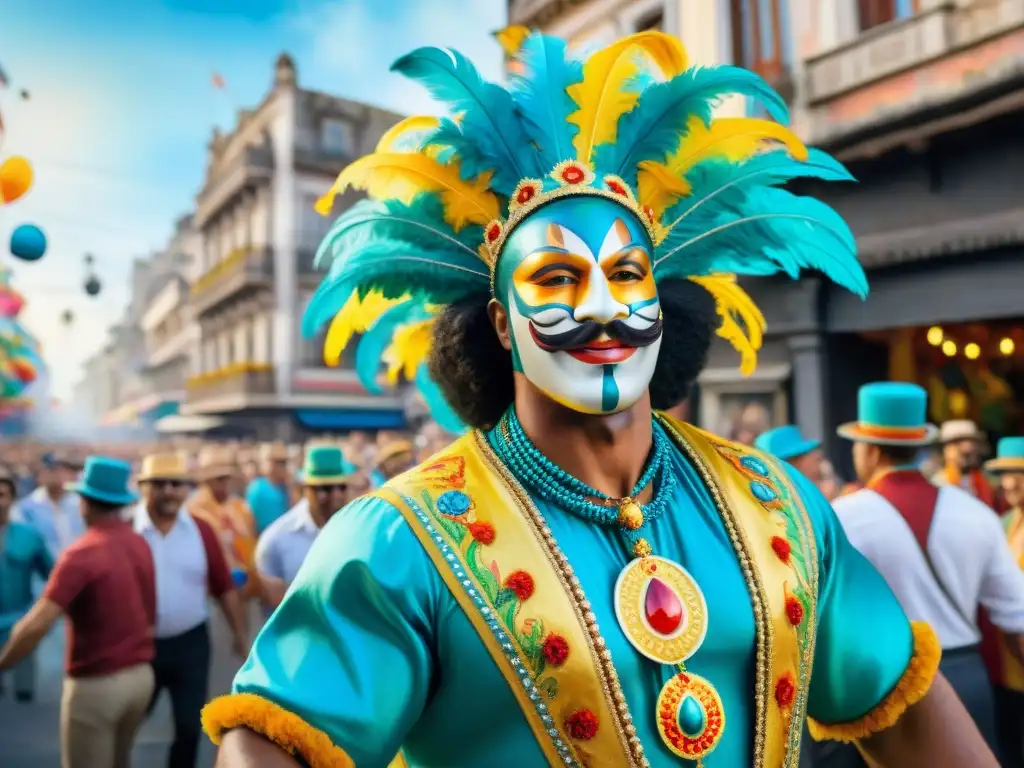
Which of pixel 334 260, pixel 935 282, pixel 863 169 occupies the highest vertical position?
pixel 863 169

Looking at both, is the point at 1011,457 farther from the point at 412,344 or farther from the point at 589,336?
the point at 589,336

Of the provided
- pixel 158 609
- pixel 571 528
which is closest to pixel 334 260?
pixel 571 528

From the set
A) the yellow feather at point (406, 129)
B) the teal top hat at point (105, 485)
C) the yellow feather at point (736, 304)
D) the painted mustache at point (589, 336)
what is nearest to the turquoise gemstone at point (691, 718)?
the painted mustache at point (589, 336)

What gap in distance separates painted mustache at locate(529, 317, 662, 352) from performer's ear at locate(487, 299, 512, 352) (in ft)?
0.53

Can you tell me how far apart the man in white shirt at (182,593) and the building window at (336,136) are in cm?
2426

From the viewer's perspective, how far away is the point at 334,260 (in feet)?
6.56

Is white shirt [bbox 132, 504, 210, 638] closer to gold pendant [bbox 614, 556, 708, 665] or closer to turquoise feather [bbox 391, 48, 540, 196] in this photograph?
turquoise feather [bbox 391, 48, 540, 196]

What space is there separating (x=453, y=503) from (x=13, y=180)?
10.6 feet

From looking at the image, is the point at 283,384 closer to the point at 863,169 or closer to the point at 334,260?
the point at 863,169

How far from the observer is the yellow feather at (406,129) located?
2025mm

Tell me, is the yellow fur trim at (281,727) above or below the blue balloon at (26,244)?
below

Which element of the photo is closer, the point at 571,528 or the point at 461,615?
the point at 461,615

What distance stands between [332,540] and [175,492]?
3599 mm

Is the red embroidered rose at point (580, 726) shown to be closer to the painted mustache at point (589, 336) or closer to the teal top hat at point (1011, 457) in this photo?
the painted mustache at point (589, 336)
